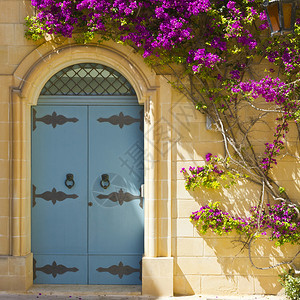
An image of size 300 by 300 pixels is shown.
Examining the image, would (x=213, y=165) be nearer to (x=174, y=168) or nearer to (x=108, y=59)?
(x=174, y=168)

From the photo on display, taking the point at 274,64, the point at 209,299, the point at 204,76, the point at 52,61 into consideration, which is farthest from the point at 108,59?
the point at 209,299

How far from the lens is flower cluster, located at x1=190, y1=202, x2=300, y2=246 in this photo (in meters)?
5.62

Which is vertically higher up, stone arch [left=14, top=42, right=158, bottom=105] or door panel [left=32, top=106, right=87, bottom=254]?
stone arch [left=14, top=42, right=158, bottom=105]

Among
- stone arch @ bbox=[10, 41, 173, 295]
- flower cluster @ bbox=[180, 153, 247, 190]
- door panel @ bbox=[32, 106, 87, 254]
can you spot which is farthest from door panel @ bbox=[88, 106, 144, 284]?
flower cluster @ bbox=[180, 153, 247, 190]

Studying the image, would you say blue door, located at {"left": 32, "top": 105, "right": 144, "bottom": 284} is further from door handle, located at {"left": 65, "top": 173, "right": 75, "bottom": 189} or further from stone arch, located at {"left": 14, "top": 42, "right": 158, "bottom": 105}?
stone arch, located at {"left": 14, "top": 42, "right": 158, "bottom": 105}

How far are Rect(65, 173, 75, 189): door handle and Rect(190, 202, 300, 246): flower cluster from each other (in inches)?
A: 58.9

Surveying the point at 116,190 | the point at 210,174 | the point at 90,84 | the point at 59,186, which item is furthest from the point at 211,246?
the point at 90,84

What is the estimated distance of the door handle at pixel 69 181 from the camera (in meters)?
5.93

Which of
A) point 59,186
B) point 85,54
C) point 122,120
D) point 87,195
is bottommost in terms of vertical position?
point 87,195

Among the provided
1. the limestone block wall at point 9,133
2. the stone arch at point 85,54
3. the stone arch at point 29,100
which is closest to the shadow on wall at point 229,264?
the stone arch at point 29,100

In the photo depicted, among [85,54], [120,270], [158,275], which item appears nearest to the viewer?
[158,275]

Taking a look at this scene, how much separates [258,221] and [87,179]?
6.83 ft

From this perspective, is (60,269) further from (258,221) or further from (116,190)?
(258,221)

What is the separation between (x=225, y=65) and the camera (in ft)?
18.9
